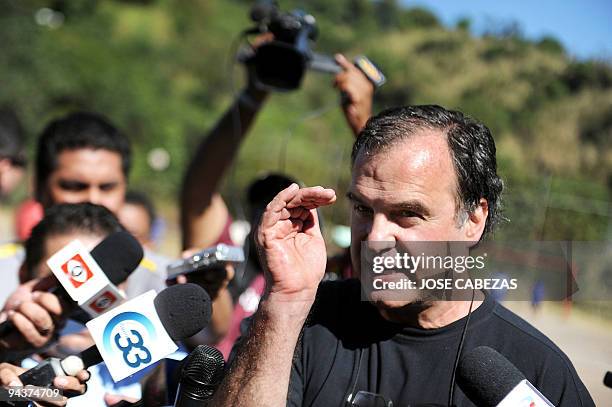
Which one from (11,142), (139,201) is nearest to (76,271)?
(11,142)

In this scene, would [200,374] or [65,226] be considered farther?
[65,226]

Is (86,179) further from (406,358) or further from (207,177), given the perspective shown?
(406,358)

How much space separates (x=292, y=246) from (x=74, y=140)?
194 cm

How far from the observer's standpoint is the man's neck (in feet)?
6.32

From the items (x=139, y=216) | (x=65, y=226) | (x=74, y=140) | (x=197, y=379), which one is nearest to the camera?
(x=197, y=379)

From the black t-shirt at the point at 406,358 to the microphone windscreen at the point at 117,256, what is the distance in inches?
21.0

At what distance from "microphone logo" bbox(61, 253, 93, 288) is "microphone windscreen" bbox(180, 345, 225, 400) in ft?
1.32

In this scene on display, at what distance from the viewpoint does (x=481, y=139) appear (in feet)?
6.55

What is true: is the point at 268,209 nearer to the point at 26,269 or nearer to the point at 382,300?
the point at 382,300

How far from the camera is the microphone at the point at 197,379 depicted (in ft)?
5.47

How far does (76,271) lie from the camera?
73.9 inches

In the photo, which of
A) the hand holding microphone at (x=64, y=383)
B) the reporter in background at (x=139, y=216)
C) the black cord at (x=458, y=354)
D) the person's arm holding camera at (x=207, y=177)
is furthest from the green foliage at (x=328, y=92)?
the hand holding microphone at (x=64, y=383)

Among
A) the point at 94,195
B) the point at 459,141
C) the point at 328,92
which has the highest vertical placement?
the point at 459,141

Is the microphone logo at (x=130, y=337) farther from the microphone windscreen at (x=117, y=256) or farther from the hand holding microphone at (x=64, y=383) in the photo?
the microphone windscreen at (x=117, y=256)
